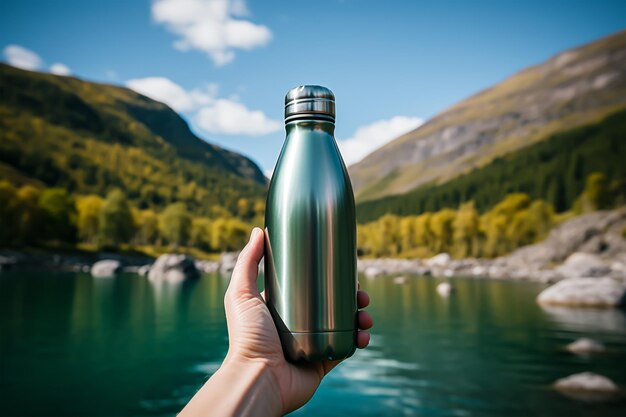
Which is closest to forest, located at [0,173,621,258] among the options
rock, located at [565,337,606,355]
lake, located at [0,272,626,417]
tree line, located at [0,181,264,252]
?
tree line, located at [0,181,264,252]

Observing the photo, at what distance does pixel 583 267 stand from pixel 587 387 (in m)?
39.1

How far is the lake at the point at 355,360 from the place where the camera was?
1097cm

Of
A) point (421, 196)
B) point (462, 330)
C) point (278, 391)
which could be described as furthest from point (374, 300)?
point (421, 196)

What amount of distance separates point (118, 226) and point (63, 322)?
214 ft

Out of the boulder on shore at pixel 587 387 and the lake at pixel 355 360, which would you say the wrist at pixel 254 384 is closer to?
the lake at pixel 355 360

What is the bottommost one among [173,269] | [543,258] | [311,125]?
[311,125]

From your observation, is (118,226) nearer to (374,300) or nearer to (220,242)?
(220,242)

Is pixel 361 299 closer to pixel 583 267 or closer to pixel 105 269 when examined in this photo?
pixel 583 267

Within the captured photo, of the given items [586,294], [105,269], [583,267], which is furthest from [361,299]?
[105,269]

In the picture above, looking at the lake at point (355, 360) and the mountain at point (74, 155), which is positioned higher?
the mountain at point (74, 155)

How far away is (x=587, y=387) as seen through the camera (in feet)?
37.8

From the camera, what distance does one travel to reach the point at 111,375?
43.3 ft

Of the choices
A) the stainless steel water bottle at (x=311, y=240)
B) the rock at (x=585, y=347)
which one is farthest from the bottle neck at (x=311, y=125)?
the rock at (x=585, y=347)

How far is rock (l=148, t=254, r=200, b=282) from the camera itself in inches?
1902
